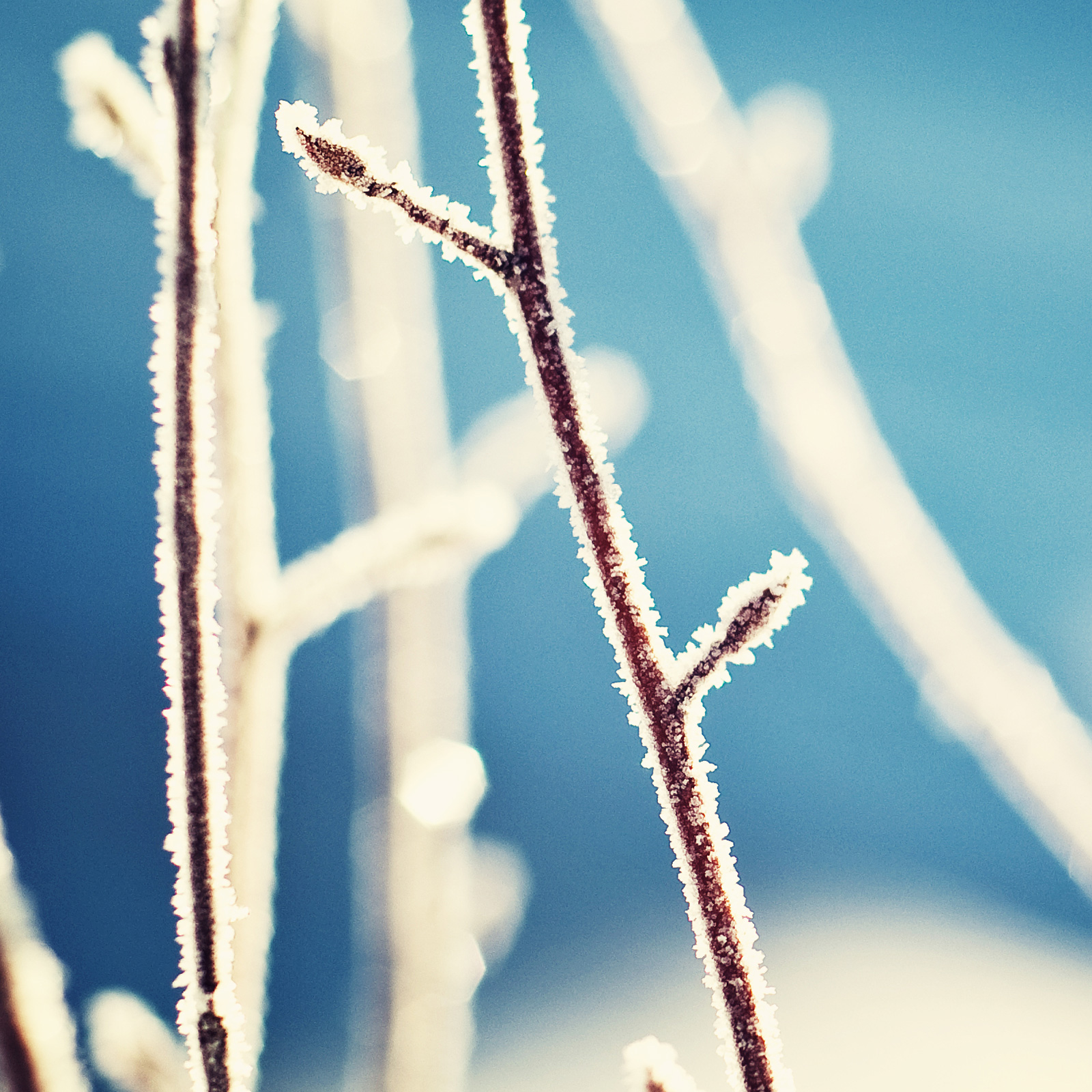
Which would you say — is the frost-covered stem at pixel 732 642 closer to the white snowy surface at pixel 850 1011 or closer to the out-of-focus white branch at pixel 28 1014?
the out-of-focus white branch at pixel 28 1014

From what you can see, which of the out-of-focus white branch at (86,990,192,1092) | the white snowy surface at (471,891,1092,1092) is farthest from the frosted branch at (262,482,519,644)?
the white snowy surface at (471,891,1092,1092)

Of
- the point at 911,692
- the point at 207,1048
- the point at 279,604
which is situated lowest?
the point at 207,1048

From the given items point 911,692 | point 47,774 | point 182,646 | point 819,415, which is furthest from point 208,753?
point 911,692

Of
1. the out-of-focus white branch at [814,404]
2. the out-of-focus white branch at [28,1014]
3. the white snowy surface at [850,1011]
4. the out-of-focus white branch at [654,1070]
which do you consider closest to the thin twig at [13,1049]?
the out-of-focus white branch at [28,1014]

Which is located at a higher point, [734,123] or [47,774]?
[47,774]

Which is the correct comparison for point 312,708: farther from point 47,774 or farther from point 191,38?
point 191,38

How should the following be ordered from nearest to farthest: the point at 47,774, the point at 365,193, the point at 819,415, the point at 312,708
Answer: the point at 365,193 → the point at 819,415 → the point at 47,774 → the point at 312,708
